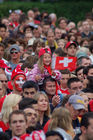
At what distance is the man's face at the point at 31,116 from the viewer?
28.9 feet

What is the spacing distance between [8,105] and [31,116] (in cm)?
63

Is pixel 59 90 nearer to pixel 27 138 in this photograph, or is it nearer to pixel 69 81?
pixel 69 81

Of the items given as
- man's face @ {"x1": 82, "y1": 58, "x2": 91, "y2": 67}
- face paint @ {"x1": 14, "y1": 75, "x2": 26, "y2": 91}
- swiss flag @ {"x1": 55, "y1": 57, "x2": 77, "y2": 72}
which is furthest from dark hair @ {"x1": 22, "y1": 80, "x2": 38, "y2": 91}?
man's face @ {"x1": 82, "y1": 58, "x2": 91, "y2": 67}

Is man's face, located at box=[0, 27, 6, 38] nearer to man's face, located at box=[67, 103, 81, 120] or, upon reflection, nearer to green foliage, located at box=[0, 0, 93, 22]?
man's face, located at box=[67, 103, 81, 120]

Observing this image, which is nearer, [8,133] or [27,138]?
[27,138]

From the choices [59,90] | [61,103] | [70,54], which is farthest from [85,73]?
[70,54]

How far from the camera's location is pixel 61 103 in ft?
34.4

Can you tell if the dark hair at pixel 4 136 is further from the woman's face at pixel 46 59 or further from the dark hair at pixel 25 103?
A: the woman's face at pixel 46 59

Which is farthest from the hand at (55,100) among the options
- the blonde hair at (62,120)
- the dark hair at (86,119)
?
the dark hair at (86,119)

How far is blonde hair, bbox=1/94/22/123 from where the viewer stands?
9.19 meters

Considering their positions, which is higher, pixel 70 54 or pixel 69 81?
pixel 70 54

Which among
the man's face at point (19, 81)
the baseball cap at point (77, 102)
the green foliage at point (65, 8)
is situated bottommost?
the baseball cap at point (77, 102)

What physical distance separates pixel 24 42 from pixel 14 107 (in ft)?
25.4

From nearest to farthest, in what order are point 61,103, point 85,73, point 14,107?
point 14,107, point 61,103, point 85,73
